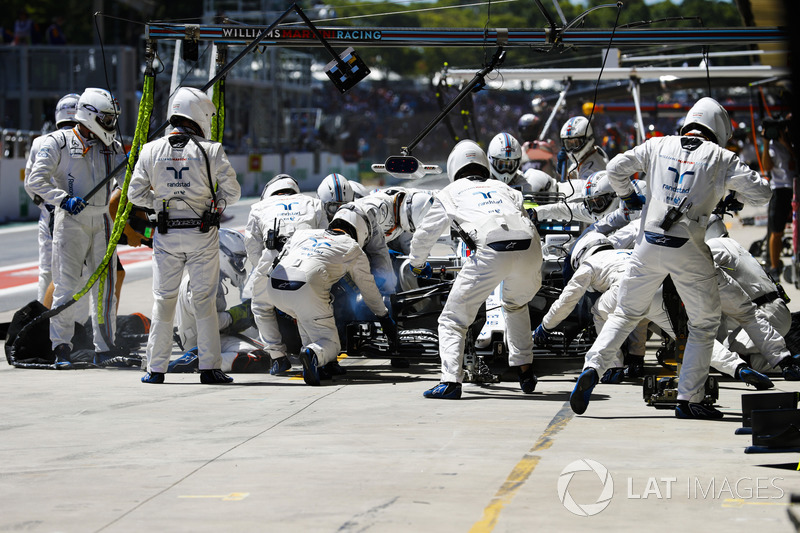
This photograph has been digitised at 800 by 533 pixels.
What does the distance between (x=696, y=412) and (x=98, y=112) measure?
6.12 metres

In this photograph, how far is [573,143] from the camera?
12.0 m

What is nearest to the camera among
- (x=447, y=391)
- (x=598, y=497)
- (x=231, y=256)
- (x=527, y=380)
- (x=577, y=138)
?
(x=598, y=497)

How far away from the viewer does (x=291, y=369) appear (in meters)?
9.73

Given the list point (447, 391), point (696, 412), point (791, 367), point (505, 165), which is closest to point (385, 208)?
point (505, 165)

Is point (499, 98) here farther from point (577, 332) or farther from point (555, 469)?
point (555, 469)

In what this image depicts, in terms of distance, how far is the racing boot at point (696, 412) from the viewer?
6.91 metres

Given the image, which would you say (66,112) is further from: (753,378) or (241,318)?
(753,378)

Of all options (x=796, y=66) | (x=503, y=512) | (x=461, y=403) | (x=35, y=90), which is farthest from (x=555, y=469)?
(x=35, y=90)

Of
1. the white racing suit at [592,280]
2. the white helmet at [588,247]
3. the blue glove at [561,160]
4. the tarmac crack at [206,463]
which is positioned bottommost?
the tarmac crack at [206,463]

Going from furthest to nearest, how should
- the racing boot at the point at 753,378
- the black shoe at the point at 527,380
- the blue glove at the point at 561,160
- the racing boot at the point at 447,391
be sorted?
the blue glove at the point at 561,160 → the black shoe at the point at 527,380 → the racing boot at the point at 753,378 → the racing boot at the point at 447,391

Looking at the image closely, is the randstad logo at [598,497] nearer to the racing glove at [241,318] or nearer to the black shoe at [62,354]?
the racing glove at [241,318]

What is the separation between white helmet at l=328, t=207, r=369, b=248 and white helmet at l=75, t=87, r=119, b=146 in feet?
8.10

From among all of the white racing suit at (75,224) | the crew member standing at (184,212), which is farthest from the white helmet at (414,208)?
the white racing suit at (75,224)

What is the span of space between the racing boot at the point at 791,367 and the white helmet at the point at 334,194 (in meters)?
4.18
